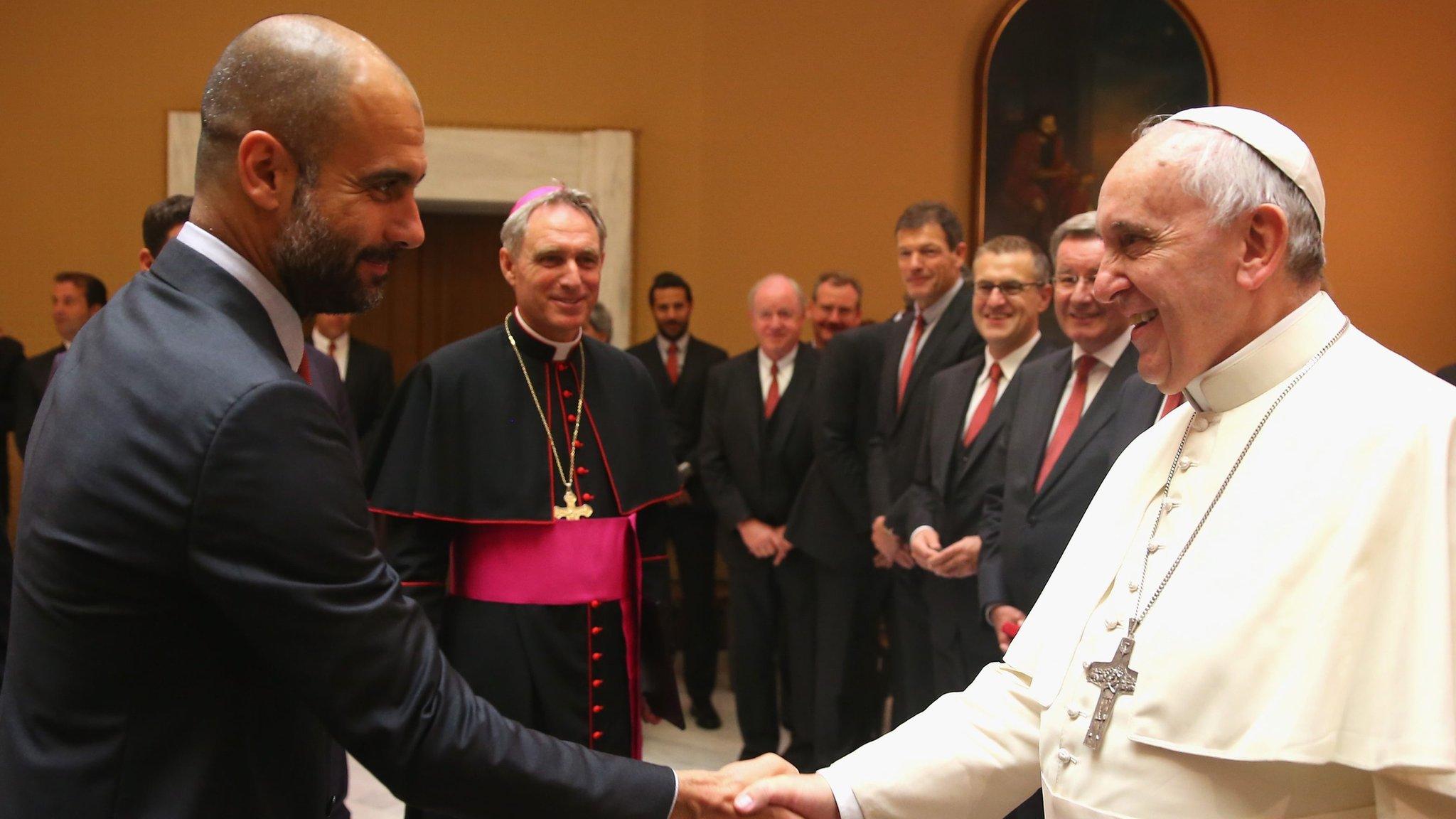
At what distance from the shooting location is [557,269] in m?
3.00

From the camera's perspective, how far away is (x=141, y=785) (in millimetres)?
1383

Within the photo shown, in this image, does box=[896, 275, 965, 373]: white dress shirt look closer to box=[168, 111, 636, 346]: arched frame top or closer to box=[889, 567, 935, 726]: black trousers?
box=[889, 567, 935, 726]: black trousers

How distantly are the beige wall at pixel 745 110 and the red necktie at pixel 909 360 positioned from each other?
A: 2778 mm

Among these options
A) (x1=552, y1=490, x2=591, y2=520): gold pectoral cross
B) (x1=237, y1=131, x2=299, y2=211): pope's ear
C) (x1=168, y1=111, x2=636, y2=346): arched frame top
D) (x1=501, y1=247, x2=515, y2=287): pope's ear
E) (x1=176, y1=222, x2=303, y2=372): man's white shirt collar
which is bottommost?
(x1=552, y1=490, x2=591, y2=520): gold pectoral cross

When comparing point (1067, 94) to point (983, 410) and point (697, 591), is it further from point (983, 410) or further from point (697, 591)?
point (983, 410)

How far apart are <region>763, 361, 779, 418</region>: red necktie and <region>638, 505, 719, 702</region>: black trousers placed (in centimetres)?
88

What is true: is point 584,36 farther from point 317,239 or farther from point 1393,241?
point 317,239

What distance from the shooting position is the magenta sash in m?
2.85

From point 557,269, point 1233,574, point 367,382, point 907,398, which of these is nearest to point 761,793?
point 1233,574

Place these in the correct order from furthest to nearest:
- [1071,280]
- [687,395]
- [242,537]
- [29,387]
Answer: [687,395] < [29,387] < [1071,280] < [242,537]

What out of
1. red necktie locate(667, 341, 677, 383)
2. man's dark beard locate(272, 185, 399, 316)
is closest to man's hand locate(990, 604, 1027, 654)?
man's dark beard locate(272, 185, 399, 316)

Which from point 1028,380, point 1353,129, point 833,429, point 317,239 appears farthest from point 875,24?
point 317,239

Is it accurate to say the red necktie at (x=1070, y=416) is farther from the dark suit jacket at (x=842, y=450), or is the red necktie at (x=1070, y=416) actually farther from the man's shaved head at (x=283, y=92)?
the man's shaved head at (x=283, y=92)

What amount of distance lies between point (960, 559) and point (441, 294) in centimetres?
521
